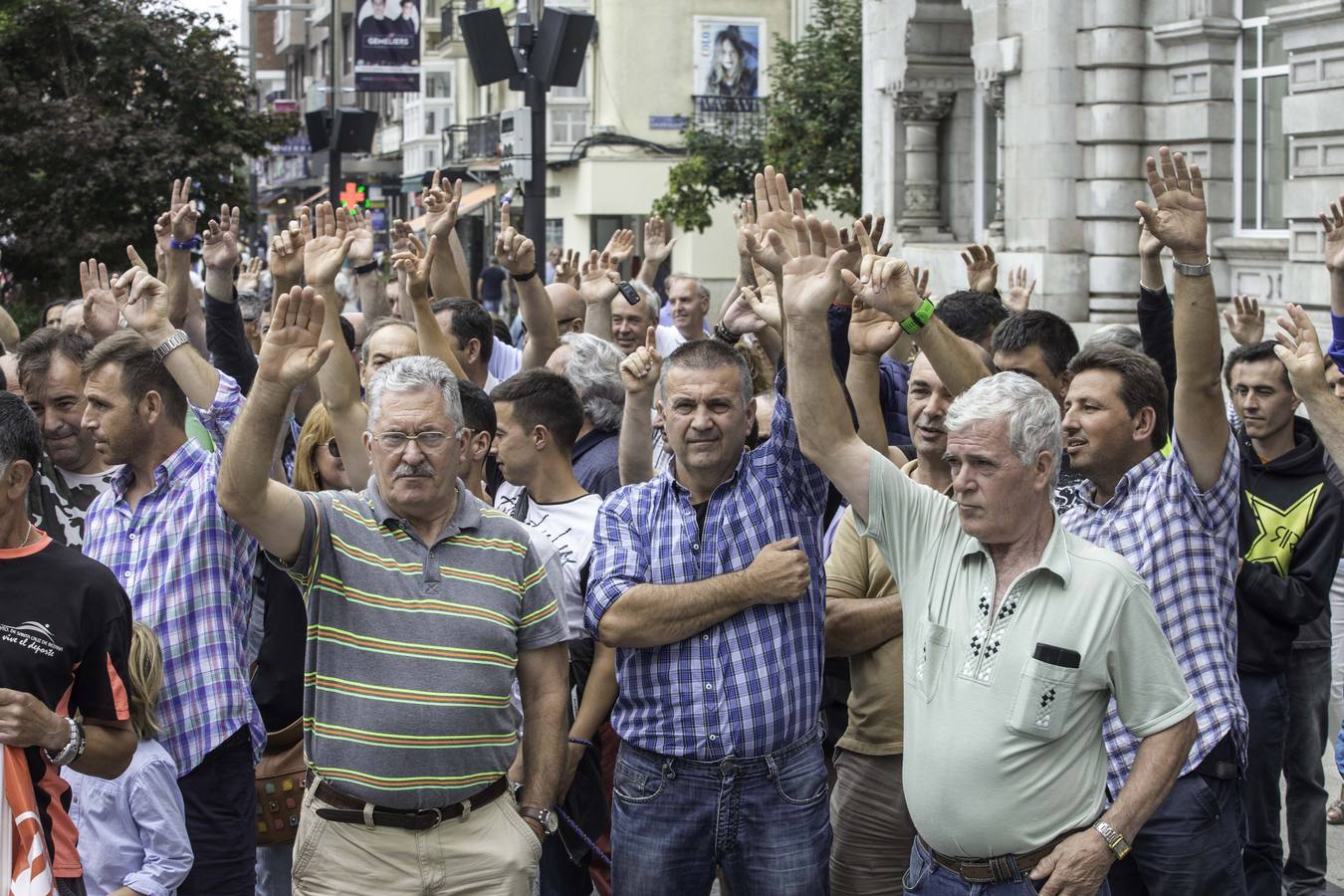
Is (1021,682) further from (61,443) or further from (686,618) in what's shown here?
(61,443)

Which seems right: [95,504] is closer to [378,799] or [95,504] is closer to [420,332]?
[378,799]

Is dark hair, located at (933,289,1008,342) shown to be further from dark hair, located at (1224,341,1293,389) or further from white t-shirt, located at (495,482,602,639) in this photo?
white t-shirt, located at (495,482,602,639)

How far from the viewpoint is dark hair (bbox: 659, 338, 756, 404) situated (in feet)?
16.5

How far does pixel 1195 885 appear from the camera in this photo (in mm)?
→ 4648

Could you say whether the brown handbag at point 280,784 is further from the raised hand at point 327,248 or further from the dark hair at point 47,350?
the dark hair at point 47,350

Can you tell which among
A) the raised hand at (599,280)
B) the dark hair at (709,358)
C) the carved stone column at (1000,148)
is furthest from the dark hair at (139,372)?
the carved stone column at (1000,148)

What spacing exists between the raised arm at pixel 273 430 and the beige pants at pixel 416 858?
0.72 m

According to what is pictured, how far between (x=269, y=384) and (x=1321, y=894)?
4.53 m

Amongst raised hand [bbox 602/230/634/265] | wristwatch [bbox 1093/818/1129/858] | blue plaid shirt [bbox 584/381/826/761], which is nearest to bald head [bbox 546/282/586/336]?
raised hand [bbox 602/230/634/265]

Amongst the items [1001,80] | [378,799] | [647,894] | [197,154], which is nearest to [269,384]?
[378,799]

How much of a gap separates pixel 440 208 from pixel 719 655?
448 cm

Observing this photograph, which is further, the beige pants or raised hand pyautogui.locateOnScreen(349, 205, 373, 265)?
raised hand pyautogui.locateOnScreen(349, 205, 373, 265)

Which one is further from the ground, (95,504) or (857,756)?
(95,504)

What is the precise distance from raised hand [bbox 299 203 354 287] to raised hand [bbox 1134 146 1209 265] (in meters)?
2.53
